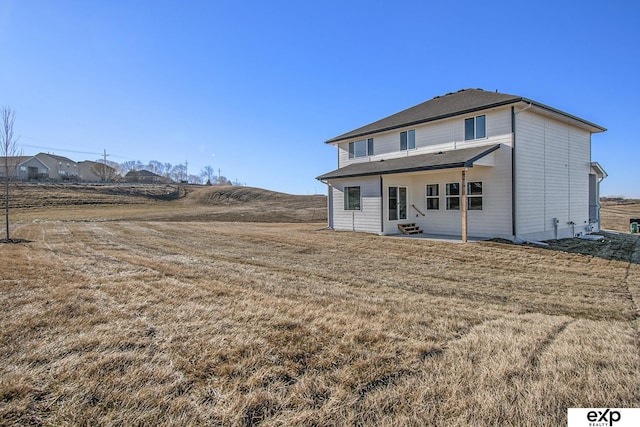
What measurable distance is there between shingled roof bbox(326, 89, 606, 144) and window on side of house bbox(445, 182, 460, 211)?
2966 mm

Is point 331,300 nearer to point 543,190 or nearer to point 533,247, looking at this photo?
point 533,247

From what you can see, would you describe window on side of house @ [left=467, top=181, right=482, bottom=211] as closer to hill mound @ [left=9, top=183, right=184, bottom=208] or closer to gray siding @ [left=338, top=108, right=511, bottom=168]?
gray siding @ [left=338, top=108, right=511, bottom=168]

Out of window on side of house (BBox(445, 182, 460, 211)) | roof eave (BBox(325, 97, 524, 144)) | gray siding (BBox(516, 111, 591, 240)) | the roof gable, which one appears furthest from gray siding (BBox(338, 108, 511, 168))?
the roof gable

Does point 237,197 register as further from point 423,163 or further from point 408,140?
point 423,163

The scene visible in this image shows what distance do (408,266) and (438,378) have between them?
6.28 metres

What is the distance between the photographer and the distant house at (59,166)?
219 feet

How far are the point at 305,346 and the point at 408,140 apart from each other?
47.5ft

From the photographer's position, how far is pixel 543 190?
14070 millimetres

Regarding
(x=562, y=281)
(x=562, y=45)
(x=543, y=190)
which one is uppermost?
(x=562, y=45)

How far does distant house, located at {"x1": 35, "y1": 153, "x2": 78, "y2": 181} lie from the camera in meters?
66.7

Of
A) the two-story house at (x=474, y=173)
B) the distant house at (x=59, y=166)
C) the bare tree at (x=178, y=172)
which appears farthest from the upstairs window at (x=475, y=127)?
the bare tree at (x=178, y=172)

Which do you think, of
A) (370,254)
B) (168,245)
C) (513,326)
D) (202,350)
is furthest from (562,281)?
(168,245)

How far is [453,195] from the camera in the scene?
1478cm

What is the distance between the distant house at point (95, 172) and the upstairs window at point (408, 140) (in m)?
67.7
